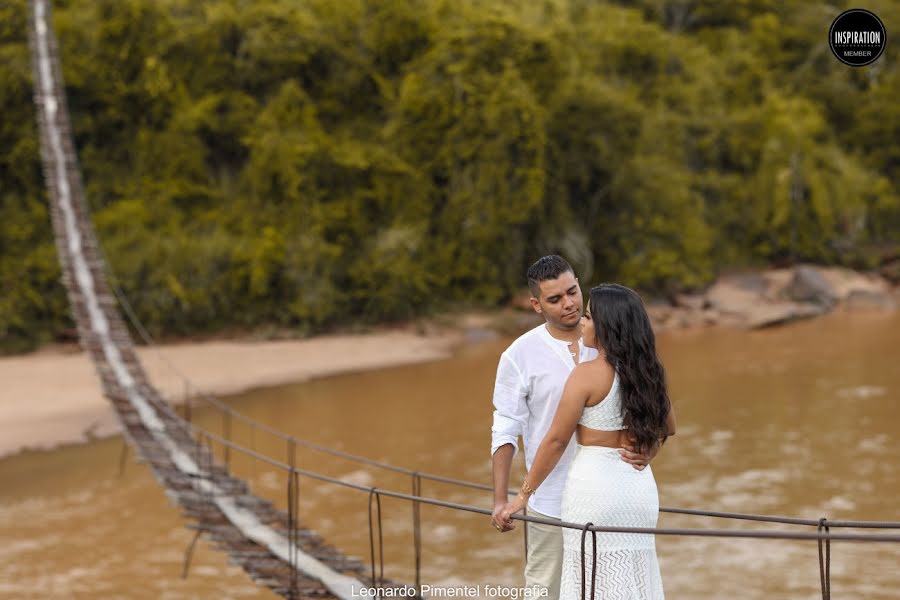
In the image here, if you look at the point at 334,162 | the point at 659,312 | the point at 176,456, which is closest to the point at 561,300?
the point at 176,456

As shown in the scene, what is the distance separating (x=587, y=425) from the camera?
3055mm

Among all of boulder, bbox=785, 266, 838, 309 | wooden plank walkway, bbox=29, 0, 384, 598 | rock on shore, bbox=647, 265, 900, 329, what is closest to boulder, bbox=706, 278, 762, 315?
rock on shore, bbox=647, 265, 900, 329

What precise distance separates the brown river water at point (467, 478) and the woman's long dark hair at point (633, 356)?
669 cm

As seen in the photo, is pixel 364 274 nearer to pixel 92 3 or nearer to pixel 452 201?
pixel 452 201

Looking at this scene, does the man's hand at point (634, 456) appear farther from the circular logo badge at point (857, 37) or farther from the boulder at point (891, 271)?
the boulder at point (891, 271)

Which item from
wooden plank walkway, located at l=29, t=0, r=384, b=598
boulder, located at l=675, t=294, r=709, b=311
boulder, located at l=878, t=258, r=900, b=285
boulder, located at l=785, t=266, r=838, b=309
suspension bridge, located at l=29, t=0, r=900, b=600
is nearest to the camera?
Answer: suspension bridge, located at l=29, t=0, r=900, b=600

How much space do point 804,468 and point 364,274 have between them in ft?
37.4

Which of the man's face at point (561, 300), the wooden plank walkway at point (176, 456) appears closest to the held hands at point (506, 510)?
the man's face at point (561, 300)

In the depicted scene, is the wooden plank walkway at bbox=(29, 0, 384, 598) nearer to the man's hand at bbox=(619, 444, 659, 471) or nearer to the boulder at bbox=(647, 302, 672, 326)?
the man's hand at bbox=(619, 444, 659, 471)

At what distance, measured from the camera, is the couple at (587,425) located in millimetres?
2982

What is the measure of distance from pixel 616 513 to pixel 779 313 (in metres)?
21.8

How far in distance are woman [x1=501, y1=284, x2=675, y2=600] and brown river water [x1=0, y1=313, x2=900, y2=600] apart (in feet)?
21.3

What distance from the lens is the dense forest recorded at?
871 inches

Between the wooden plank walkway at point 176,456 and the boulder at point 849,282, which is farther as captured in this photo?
the boulder at point 849,282
